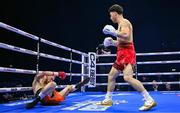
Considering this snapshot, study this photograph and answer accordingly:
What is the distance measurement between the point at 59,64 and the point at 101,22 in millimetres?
2251

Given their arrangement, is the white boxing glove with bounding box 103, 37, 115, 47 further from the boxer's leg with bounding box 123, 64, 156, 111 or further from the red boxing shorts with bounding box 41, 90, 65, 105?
the red boxing shorts with bounding box 41, 90, 65, 105

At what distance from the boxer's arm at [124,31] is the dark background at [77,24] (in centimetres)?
645

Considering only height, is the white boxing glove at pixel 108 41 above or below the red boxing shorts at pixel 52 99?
above

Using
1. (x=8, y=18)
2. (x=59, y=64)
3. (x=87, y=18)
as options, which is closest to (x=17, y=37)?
(x=8, y=18)

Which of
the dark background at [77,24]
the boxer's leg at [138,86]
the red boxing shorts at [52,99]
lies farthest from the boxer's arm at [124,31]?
the dark background at [77,24]

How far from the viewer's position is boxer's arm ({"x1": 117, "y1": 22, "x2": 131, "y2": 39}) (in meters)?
3.30

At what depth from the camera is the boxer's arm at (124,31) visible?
10.8 feet

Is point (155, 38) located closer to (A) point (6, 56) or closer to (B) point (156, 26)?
(B) point (156, 26)

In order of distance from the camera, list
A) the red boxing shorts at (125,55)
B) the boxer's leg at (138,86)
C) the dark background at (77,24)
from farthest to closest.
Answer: the dark background at (77,24)
the red boxing shorts at (125,55)
the boxer's leg at (138,86)

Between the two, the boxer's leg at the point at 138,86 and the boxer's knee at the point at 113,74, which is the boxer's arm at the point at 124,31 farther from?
the boxer's knee at the point at 113,74

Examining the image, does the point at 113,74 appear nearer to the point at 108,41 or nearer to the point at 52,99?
the point at 108,41

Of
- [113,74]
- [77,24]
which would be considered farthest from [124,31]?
[77,24]

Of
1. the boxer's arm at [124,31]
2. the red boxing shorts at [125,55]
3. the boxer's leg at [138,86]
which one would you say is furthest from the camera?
A: the red boxing shorts at [125,55]

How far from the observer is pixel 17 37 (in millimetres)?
9953
